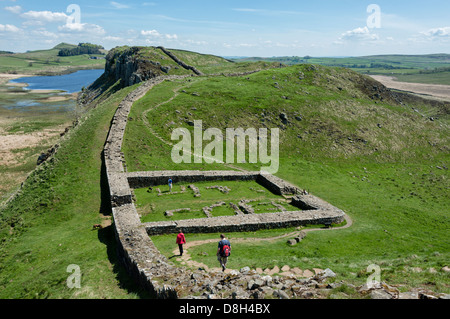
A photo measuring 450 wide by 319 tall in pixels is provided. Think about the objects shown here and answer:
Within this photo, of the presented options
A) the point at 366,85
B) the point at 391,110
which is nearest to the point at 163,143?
the point at 391,110

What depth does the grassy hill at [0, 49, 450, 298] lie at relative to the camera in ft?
59.8

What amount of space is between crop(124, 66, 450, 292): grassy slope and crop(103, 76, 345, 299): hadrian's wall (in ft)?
5.95

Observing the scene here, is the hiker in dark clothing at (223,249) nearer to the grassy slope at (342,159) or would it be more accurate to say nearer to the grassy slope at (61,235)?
the grassy slope at (342,159)

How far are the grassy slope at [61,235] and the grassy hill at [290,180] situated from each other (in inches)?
4.1

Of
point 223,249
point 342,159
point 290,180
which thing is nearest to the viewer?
point 223,249

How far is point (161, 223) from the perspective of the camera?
23.2 meters

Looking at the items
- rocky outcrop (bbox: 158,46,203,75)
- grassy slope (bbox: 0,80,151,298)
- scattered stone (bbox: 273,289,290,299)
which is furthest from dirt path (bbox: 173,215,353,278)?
rocky outcrop (bbox: 158,46,203,75)

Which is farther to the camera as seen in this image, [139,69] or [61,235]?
[139,69]

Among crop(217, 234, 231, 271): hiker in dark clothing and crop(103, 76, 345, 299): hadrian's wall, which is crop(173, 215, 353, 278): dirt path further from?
crop(103, 76, 345, 299): hadrian's wall

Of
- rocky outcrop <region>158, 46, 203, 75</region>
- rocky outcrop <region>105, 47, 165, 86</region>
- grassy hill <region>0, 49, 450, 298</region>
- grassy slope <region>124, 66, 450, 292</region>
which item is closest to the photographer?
grassy hill <region>0, 49, 450, 298</region>

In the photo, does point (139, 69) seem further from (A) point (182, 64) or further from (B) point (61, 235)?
(B) point (61, 235)

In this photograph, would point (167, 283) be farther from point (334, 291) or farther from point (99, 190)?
point (99, 190)

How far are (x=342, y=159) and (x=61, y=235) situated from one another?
151 ft

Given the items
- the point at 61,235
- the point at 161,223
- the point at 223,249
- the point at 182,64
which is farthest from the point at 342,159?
the point at 182,64
